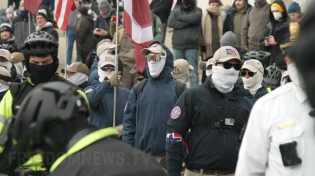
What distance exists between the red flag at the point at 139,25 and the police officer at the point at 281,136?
6079mm

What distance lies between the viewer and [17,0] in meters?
23.9

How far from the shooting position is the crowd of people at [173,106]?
358 cm

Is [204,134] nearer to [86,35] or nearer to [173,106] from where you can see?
[173,106]

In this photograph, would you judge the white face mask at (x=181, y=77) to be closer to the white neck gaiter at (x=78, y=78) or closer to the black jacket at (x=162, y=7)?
the white neck gaiter at (x=78, y=78)

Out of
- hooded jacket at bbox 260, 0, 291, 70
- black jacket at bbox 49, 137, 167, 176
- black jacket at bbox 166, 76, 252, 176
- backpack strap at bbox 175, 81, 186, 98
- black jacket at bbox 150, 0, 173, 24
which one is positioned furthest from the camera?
black jacket at bbox 150, 0, 173, 24

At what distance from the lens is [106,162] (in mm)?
3584

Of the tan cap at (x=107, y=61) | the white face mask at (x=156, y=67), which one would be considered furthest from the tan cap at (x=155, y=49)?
the tan cap at (x=107, y=61)

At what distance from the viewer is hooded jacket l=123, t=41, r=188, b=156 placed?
8.54 meters

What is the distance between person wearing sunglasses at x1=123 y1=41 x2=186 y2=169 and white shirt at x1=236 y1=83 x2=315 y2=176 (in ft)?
13.5

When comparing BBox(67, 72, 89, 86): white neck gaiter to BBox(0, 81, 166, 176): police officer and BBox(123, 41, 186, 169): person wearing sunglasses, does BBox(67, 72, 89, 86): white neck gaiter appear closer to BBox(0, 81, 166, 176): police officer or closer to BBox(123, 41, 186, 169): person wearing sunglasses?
BBox(123, 41, 186, 169): person wearing sunglasses

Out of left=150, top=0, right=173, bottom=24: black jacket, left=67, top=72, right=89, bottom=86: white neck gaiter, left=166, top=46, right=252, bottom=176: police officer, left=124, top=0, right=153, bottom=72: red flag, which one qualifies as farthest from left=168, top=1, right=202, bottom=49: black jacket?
left=166, top=46, right=252, bottom=176: police officer

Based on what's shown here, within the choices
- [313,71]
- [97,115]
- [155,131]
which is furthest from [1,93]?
[313,71]

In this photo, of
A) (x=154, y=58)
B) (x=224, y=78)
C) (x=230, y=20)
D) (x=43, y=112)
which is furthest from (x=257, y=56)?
(x=43, y=112)

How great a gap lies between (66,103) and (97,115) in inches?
238
